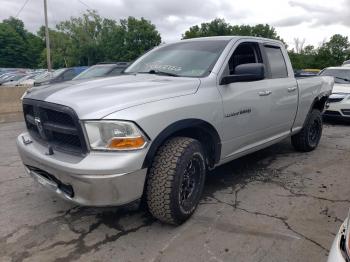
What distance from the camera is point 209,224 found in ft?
10.8

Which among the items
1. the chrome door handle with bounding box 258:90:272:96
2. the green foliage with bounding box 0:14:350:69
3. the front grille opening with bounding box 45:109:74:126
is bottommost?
the chrome door handle with bounding box 258:90:272:96

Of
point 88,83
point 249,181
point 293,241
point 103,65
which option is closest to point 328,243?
point 293,241

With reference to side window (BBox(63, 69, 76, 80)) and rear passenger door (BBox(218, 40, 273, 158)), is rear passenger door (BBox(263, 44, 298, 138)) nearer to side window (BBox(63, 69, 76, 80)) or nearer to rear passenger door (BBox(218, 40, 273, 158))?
rear passenger door (BBox(218, 40, 273, 158))

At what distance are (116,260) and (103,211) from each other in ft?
2.92

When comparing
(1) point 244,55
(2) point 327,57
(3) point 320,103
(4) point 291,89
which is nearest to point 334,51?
(2) point 327,57

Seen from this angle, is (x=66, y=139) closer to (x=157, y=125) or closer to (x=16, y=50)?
(x=157, y=125)

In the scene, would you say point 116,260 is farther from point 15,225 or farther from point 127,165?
point 15,225

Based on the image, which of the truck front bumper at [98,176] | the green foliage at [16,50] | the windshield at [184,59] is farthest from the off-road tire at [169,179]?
the green foliage at [16,50]

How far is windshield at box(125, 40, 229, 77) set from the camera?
12.2ft

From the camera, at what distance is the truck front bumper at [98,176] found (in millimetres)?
2609

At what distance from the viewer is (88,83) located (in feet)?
11.2

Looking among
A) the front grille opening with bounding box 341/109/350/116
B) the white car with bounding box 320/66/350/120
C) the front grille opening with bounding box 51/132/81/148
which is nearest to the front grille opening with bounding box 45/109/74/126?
the front grille opening with bounding box 51/132/81/148

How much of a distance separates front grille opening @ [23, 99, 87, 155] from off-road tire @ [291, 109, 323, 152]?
3960 mm

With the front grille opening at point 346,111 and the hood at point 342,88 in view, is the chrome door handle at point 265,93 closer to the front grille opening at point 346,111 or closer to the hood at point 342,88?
the front grille opening at point 346,111
